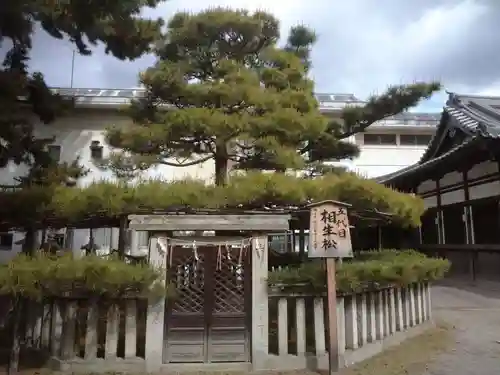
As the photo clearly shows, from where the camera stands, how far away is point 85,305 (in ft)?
20.1

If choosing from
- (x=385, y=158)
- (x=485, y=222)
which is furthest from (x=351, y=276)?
(x=385, y=158)

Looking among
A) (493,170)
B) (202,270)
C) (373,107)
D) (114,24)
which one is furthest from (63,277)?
(493,170)

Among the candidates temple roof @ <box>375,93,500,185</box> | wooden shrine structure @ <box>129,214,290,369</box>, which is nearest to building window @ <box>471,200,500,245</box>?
temple roof @ <box>375,93,500,185</box>

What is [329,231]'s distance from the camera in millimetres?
6078

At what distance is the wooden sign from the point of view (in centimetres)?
600

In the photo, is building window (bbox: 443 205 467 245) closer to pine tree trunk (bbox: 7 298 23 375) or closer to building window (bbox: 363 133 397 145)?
building window (bbox: 363 133 397 145)

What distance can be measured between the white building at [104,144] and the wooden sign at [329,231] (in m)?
11.3

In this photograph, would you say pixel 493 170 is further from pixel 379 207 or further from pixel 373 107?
pixel 379 207

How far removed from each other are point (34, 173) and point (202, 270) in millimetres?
4773

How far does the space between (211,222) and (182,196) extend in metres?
0.52

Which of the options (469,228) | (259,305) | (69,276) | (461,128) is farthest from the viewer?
(461,128)

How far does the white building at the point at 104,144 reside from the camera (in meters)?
20.3

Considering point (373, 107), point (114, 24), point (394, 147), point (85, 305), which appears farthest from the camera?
point (394, 147)

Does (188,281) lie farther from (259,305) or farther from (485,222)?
(485,222)
